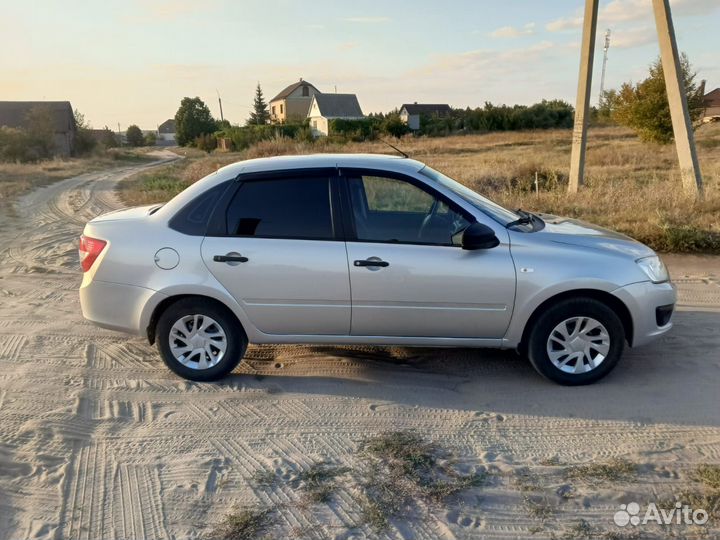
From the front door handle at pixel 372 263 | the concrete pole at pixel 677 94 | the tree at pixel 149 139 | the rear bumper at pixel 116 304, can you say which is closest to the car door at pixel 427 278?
the front door handle at pixel 372 263

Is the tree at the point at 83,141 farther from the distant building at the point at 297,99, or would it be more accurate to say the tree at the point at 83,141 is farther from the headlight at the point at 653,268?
the headlight at the point at 653,268

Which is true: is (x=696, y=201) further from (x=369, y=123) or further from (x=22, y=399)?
(x=369, y=123)

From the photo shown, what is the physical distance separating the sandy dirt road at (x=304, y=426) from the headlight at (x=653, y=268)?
2.57ft

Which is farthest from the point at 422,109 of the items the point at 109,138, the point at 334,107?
the point at 109,138

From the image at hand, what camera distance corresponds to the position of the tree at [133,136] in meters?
91.0

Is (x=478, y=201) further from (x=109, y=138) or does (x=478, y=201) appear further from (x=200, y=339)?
(x=109, y=138)

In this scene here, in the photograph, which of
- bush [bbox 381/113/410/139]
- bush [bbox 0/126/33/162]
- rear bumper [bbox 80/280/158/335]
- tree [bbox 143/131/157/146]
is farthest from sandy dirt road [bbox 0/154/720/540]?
tree [bbox 143/131/157/146]

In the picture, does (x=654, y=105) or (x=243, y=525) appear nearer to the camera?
(x=243, y=525)

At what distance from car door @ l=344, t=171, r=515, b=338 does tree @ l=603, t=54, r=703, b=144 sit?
24.9m

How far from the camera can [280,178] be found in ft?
15.3

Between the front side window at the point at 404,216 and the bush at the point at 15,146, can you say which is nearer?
the front side window at the point at 404,216

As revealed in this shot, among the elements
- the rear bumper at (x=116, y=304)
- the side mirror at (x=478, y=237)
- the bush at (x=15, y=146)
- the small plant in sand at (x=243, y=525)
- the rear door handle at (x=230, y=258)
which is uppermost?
the bush at (x=15, y=146)

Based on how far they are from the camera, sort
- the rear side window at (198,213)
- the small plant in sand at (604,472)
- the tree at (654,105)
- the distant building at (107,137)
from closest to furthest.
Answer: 1. the small plant in sand at (604,472)
2. the rear side window at (198,213)
3. the tree at (654,105)
4. the distant building at (107,137)

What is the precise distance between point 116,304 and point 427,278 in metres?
2.45
